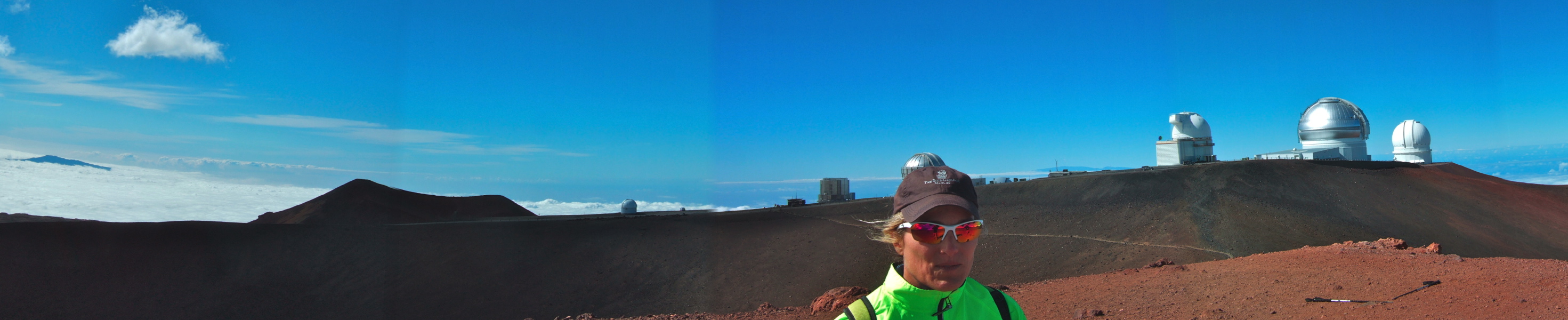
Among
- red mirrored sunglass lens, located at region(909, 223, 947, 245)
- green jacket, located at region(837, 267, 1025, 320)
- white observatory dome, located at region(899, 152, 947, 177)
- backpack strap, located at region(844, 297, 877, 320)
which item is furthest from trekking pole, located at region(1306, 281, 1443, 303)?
white observatory dome, located at region(899, 152, 947, 177)

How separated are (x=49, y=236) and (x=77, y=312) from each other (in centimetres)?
395

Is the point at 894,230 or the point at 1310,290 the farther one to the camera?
the point at 1310,290

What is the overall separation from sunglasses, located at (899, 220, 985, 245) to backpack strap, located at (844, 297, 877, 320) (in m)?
0.23

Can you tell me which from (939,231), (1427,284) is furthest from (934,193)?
(1427,284)

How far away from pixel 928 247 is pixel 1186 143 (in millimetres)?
36297

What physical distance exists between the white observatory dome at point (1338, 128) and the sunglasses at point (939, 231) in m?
40.4

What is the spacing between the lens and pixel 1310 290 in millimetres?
9898

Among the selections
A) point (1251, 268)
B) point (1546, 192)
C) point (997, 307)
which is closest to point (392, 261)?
point (1251, 268)

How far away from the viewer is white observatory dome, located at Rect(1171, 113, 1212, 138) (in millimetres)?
33938

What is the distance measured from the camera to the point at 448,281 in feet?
68.2

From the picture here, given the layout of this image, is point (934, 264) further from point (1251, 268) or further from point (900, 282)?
point (1251, 268)

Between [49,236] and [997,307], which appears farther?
[49,236]

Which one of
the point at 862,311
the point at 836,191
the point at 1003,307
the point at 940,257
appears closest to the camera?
the point at 862,311

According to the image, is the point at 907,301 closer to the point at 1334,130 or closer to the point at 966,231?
the point at 966,231
